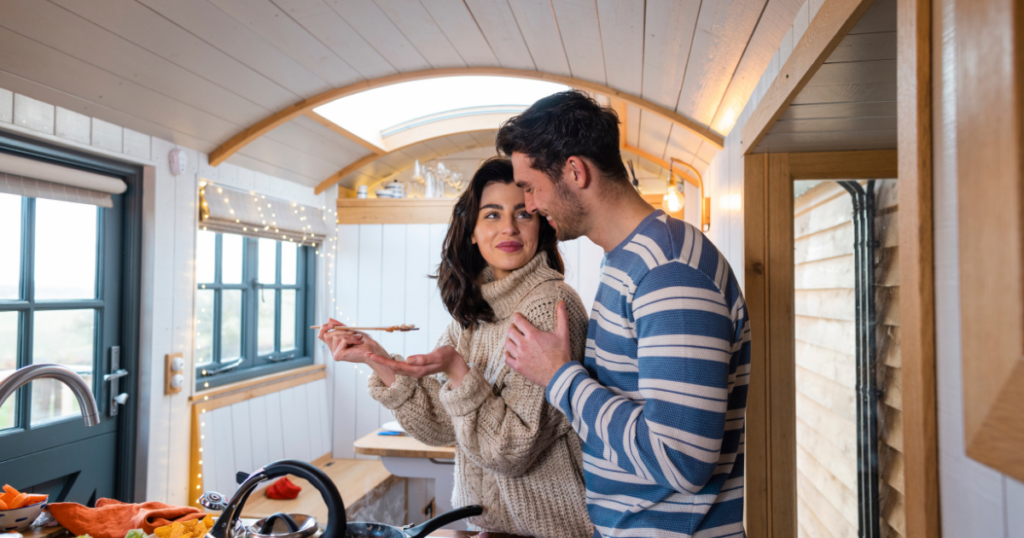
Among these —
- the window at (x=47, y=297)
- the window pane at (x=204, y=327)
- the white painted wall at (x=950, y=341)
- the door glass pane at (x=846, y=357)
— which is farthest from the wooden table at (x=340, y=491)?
the white painted wall at (x=950, y=341)

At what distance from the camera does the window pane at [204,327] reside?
10.6 feet

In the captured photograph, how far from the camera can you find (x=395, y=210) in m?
4.29

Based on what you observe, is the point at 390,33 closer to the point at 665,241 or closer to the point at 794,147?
the point at 794,147

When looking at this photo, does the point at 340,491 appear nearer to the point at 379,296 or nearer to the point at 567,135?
the point at 379,296

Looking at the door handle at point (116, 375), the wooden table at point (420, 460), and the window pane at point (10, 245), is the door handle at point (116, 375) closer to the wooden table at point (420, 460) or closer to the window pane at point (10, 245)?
the window pane at point (10, 245)

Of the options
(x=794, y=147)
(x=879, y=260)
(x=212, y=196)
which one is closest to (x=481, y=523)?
(x=879, y=260)

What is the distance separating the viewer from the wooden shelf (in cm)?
423

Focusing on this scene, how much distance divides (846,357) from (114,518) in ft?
5.73

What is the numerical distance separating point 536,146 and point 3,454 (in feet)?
7.79

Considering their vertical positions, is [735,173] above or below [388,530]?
above

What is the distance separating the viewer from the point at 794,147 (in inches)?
58.5

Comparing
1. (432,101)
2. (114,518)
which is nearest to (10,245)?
(114,518)

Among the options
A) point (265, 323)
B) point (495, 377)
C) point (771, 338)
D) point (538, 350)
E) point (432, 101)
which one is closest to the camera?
point (538, 350)

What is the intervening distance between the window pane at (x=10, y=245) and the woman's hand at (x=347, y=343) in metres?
1.68
